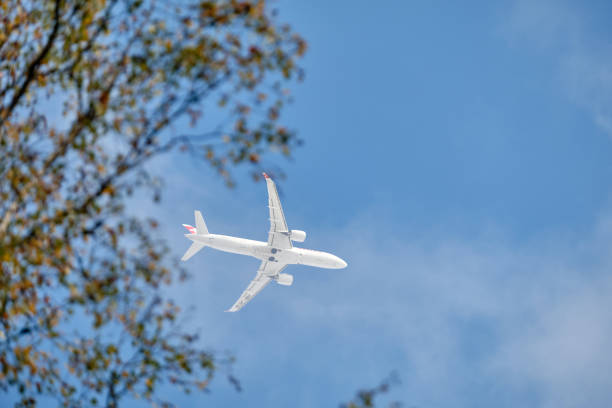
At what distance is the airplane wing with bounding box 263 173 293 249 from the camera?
181 ft

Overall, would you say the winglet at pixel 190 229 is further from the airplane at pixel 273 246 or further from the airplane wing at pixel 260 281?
the airplane wing at pixel 260 281

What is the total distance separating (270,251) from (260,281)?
9.24 m

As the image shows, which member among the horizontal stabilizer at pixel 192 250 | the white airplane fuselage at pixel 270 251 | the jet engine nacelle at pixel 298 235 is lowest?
the horizontal stabilizer at pixel 192 250

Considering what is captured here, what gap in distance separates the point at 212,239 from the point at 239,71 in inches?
1843

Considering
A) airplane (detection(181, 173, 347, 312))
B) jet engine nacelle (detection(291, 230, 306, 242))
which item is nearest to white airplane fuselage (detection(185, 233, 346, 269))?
airplane (detection(181, 173, 347, 312))

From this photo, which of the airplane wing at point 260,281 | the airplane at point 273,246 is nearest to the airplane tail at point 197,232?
the airplane at point 273,246

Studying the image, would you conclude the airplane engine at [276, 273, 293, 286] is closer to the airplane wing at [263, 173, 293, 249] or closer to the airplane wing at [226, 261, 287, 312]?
the airplane wing at [226, 261, 287, 312]

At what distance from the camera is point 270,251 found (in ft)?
201

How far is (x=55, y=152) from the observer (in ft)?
51.9

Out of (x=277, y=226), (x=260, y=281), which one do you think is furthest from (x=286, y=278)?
(x=277, y=226)

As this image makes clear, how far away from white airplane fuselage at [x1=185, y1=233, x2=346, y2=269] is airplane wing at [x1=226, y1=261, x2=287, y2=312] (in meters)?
3.48

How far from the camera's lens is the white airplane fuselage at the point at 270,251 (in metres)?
60.8

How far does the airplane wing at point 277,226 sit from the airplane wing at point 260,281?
17.1 feet

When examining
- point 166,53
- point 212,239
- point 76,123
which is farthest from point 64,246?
point 212,239
